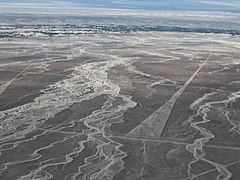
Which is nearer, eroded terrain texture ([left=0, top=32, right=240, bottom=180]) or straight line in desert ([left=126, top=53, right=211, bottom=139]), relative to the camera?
eroded terrain texture ([left=0, top=32, right=240, bottom=180])

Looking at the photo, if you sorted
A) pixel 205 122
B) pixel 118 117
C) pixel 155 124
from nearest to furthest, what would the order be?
pixel 155 124, pixel 205 122, pixel 118 117

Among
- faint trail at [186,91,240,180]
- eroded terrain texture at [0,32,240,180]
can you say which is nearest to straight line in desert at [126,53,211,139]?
eroded terrain texture at [0,32,240,180]

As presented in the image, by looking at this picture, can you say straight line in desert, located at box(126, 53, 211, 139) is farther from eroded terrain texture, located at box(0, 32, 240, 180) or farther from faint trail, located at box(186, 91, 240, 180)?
faint trail, located at box(186, 91, 240, 180)

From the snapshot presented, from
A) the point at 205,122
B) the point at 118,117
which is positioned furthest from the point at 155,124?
the point at 205,122

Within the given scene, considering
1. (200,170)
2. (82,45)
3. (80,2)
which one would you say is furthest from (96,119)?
(80,2)

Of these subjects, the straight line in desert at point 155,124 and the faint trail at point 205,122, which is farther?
the straight line in desert at point 155,124

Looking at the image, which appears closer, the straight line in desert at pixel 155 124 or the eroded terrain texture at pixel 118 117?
the eroded terrain texture at pixel 118 117

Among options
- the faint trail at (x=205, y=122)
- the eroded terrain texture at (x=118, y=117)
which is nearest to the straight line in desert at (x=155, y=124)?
the eroded terrain texture at (x=118, y=117)

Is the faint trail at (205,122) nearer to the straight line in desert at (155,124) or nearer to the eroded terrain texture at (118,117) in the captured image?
the eroded terrain texture at (118,117)

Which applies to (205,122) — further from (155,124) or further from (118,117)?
(118,117)
